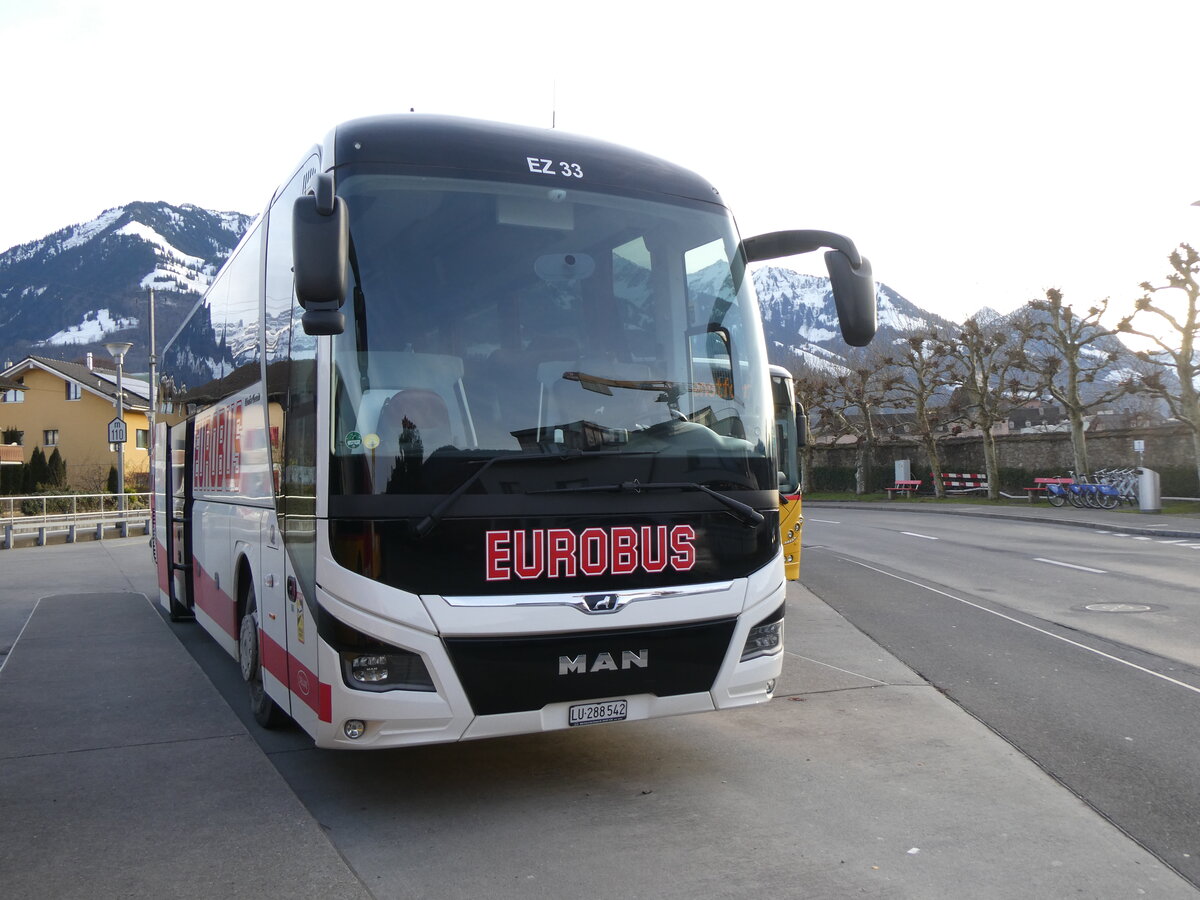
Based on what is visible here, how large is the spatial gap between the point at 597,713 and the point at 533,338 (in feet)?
5.97

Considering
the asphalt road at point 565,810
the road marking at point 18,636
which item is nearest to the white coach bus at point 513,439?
the asphalt road at point 565,810

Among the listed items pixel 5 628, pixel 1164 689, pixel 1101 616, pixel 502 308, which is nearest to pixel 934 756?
pixel 1164 689

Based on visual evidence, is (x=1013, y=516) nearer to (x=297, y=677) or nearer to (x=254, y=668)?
(x=254, y=668)

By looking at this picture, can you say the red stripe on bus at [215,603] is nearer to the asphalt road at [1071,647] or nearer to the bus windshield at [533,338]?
the bus windshield at [533,338]

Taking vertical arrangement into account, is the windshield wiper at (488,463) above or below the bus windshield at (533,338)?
below

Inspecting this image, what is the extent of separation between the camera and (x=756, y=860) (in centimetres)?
450

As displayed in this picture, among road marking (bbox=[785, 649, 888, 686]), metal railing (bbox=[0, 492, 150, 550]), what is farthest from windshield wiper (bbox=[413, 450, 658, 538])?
metal railing (bbox=[0, 492, 150, 550])

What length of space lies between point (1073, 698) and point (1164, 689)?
0.82m

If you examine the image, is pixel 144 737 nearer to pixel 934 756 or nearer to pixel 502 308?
pixel 502 308

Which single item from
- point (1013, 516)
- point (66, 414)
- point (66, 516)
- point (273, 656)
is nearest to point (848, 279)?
point (273, 656)

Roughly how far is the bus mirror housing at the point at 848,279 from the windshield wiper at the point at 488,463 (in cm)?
143

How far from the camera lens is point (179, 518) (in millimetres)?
10508

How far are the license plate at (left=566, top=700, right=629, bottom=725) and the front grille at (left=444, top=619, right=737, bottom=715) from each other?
0.25 ft

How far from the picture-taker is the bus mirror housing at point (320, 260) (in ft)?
14.8
